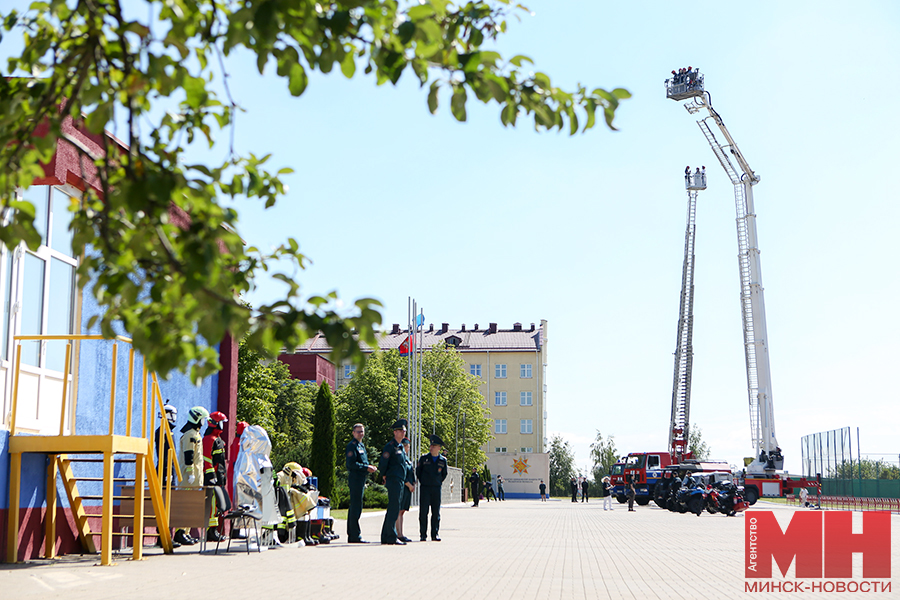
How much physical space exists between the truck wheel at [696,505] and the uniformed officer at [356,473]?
2160 cm

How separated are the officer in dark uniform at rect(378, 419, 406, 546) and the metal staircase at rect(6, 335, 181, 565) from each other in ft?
10.6

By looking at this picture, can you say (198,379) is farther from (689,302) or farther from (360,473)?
(689,302)

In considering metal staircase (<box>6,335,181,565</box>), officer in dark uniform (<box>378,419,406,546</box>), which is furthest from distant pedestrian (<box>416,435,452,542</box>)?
metal staircase (<box>6,335,181,565</box>)

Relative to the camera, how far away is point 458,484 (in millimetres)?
59062

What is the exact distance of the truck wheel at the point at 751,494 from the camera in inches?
1826

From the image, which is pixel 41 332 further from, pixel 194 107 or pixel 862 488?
pixel 862 488

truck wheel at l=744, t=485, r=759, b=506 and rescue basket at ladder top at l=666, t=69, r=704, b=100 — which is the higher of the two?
rescue basket at ladder top at l=666, t=69, r=704, b=100

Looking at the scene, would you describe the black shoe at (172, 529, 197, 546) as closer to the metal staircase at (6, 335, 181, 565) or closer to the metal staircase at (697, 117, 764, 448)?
the metal staircase at (6, 335, 181, 565)

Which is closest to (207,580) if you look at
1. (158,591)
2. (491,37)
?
(158,591)

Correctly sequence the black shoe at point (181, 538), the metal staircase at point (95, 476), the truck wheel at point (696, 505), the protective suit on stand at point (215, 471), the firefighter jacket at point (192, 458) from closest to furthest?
1. the metal staircase at point (95, 476)
2. the firefighter jacket at point (192, 458)
3. the protective suit on stand at point (215, 471)
4. the black shoe at point (181, 538)
5. the truck wheel at point (696, 505)

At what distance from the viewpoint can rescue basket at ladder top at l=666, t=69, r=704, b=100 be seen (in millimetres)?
59344

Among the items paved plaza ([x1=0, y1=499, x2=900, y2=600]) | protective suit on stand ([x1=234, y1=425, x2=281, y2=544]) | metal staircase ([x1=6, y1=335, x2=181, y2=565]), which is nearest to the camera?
paved plaza ([x1=0, y1=499, x2=900, y2=600])

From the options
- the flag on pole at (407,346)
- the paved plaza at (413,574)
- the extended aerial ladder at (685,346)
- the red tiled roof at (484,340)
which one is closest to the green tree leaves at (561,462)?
the red tiled roof at (484,340)

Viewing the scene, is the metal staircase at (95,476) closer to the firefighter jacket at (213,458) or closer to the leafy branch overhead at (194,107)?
the firefighter jacket at (213,458)
